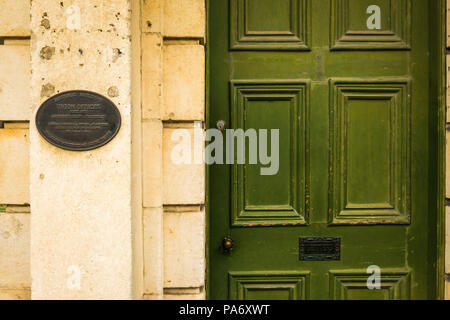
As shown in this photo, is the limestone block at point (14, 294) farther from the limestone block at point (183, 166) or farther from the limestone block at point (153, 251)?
the limestone block at point (183, 166)

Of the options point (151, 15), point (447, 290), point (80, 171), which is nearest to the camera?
point (80, 171)

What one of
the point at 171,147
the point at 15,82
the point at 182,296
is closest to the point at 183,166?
the point at 171,147

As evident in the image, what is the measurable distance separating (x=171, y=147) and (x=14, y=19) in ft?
4.12

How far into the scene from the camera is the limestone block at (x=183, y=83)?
8.28ft

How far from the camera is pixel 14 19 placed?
2.45 m

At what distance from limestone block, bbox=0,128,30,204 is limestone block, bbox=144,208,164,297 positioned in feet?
2.61

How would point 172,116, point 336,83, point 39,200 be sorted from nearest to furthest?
point 39,200, point 172,116, point 336,83

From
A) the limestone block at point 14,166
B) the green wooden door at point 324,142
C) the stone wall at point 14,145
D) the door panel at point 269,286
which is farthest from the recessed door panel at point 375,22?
the limestone block at point 14,166

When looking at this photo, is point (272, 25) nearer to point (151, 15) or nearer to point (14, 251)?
point (151, 15)

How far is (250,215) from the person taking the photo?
2.73m

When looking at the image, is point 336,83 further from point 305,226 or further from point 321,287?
point 321,287

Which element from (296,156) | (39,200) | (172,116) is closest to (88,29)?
(172,116)

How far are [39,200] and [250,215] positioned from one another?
4.38 feet

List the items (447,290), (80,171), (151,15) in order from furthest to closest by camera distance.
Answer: (447,290)
(151,15)
(80,171)
